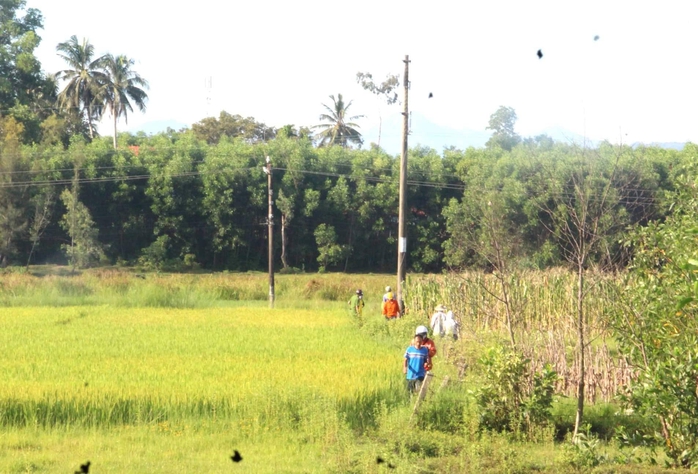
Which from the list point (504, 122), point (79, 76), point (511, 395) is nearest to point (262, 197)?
point (79, 76)

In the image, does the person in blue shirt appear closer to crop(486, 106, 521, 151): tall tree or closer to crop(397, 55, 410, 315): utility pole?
crop(397, 55, 410, 315): utility pole

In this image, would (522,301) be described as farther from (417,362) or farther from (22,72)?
(22,72)

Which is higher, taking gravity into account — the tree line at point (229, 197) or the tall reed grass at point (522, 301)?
the tree line at point (229, 197)

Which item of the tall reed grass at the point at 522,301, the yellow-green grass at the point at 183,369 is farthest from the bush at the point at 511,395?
the tall reed grass at the point at 522,301

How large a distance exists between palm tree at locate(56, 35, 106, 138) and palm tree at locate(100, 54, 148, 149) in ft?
1.76

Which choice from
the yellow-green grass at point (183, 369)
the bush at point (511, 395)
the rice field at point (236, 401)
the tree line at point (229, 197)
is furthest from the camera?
the tree line at point (229, 197)

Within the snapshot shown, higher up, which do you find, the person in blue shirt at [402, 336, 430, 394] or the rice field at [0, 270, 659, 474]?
the person in blue shirt at [402, 336, 430, 394]

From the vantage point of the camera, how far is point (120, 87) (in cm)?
6612

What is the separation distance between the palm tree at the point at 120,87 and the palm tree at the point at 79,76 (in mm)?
536

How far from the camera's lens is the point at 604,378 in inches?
A: 599

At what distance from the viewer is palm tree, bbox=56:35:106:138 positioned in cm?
6488

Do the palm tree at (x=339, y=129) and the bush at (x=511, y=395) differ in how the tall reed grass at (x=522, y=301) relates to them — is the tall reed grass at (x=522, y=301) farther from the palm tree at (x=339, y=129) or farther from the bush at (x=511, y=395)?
the palm tree at (x=339, y=129)

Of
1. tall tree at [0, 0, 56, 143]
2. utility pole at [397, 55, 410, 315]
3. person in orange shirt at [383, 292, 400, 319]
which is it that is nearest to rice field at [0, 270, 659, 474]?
person in orange shirt at [383, 292, 400, 319]

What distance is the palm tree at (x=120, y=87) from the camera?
216 feet
